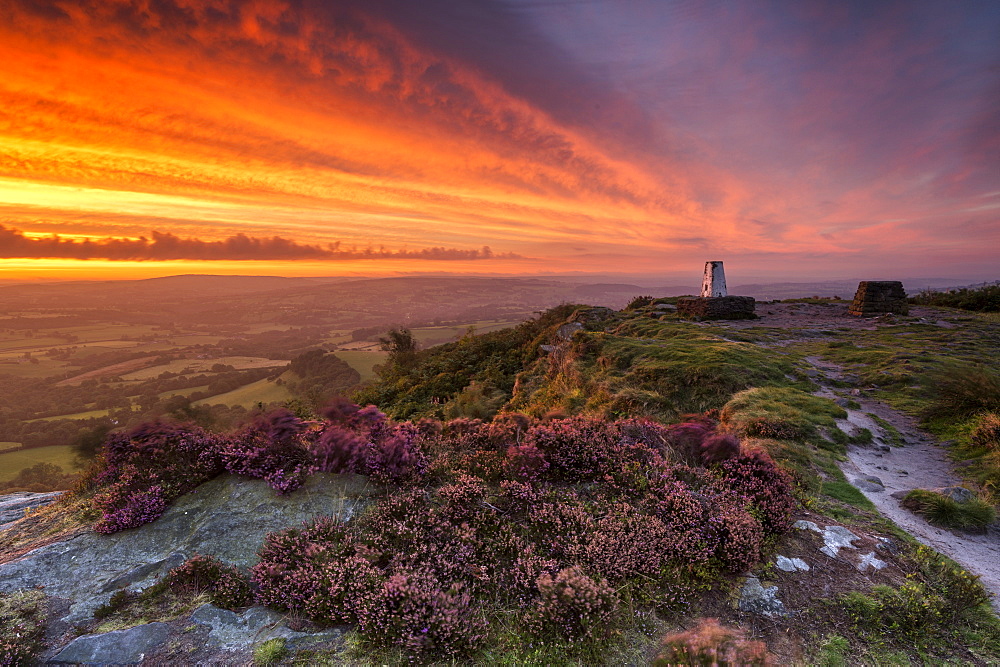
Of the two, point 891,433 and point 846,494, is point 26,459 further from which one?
point 891,433

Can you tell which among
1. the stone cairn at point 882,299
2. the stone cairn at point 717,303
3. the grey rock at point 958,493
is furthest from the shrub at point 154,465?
the stone cairn at point 882,299

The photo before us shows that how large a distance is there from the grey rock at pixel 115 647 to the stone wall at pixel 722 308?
94.0 ft

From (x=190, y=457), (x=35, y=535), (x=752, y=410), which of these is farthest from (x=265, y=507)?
(x=752, y=410)

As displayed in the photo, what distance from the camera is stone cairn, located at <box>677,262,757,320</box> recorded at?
26234 mm

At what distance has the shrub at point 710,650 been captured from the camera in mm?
3240

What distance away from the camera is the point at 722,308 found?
86.7 feet

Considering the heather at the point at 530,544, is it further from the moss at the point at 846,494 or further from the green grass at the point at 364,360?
the green grass at the point at 364,360

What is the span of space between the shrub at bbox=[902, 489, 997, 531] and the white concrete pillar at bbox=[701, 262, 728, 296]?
22.5 meters

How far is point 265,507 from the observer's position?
562 cm

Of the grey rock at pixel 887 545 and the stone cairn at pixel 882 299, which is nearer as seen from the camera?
the grey rock at pixel 887 545

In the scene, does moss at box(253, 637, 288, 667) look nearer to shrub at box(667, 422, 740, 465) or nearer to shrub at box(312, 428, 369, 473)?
shrub at box(312, 428, 369, 473)

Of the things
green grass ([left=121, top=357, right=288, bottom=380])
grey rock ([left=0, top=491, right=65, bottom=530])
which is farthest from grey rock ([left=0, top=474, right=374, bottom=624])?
green grass ([left=121, top=357, right=288, bottom=380])

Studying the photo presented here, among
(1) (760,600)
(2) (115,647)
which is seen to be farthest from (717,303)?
(2) (115,647)

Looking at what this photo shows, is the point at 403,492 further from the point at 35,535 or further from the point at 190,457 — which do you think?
the point at 35,535
